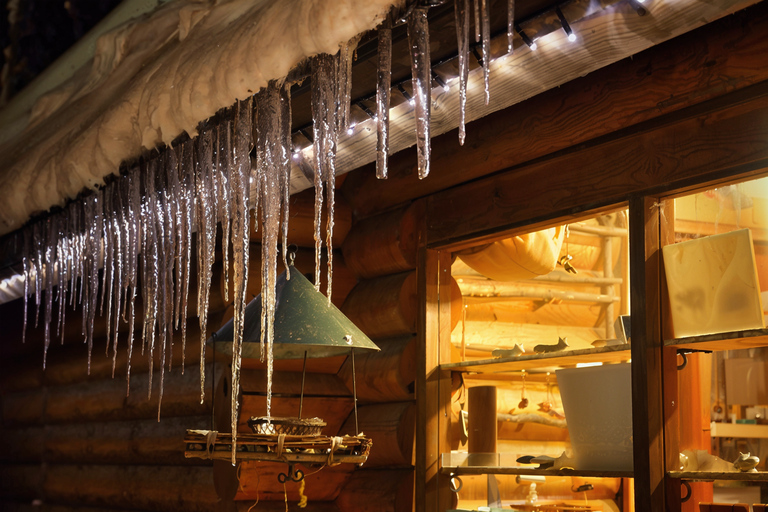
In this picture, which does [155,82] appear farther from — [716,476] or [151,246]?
[716,476]

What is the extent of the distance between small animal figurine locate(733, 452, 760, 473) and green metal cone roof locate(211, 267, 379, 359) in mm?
1482

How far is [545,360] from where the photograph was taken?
12.2 feet

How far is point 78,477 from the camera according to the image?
733cm

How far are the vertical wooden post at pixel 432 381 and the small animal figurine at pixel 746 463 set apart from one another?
4.96ft

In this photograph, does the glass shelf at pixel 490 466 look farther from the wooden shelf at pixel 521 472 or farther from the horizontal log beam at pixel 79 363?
A: the horizontal log beam at pixel 79 363

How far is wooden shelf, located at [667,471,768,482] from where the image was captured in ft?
9.04

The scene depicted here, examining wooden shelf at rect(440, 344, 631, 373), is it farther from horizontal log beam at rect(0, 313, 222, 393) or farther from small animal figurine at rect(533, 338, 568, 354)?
horizontal log beam at rect(0, 313, 222, 393)

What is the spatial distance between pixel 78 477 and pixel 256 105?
5432 millimetres

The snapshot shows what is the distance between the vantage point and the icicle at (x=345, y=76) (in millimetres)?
2418

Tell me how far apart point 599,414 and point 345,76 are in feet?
5.81

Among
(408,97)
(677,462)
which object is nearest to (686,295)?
(677,462)

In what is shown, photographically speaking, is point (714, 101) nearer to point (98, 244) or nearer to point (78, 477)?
point (98, 244)

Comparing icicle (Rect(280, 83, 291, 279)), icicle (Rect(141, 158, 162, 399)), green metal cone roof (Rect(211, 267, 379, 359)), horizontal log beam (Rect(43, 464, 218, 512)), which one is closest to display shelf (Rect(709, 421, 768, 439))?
green metal cone roof (Rect(211, 267, 379, 359))

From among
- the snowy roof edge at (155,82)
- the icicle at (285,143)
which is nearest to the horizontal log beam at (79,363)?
the snowy roof edge at (155,82)
